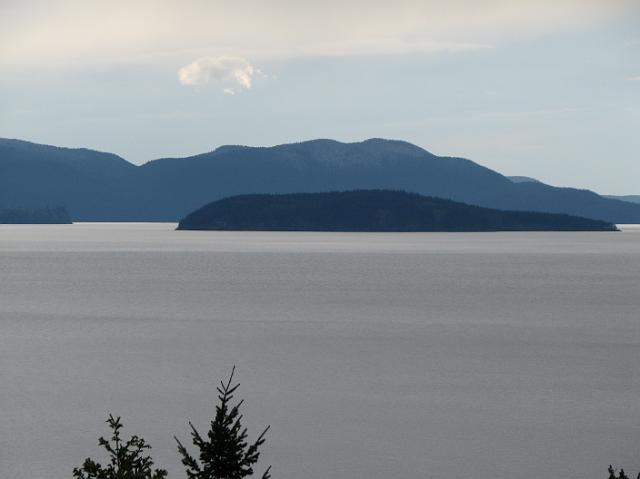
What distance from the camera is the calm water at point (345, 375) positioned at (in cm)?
2767

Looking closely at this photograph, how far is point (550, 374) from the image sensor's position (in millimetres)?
39750

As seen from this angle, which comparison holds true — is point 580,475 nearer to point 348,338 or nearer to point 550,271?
point 348,338

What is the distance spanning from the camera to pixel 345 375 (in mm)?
39406

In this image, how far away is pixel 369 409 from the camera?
32.6 m

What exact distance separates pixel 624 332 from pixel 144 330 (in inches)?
1021

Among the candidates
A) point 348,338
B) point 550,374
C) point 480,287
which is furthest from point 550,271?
point 550,374

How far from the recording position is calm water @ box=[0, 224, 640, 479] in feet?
90.8

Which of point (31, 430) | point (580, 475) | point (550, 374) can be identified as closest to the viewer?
point (580, 475)

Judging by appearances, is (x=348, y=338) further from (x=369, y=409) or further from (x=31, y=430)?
(x=31, y=430)

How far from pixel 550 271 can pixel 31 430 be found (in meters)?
96.1

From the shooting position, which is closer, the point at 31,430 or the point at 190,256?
the point at 31,430

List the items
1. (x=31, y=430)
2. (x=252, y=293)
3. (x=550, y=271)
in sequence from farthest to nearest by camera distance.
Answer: (x=550, y=271)
(x=252, y=293)
(x=31, y=430)

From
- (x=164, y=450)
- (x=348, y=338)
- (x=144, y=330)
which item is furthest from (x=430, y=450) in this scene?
(x=144, y=330)

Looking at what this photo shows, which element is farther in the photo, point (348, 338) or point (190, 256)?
point (190, 256)
